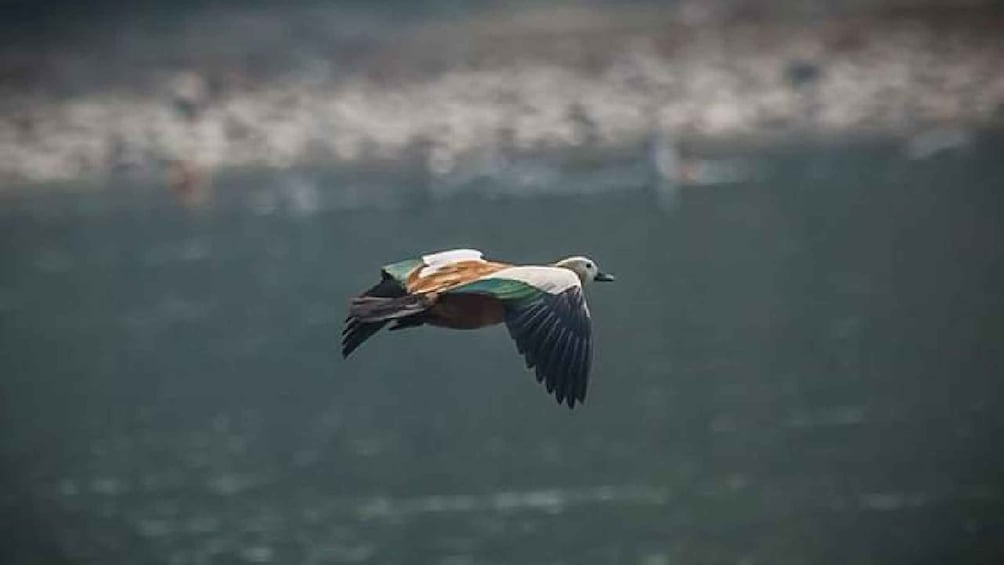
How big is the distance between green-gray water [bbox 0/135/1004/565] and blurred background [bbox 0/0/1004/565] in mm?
50

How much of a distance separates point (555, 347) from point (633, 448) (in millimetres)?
8308

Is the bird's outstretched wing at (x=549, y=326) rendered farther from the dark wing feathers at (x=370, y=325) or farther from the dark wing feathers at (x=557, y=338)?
the dark wing feathers at (x=370, y=325)

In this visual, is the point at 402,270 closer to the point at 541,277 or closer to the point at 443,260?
the point at 443,260

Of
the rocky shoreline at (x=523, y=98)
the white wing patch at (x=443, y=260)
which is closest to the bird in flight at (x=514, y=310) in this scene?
the white wing patch at (x=443, y=260)

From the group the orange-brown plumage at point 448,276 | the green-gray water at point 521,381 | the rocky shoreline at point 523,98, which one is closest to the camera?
the orange-brown plumage at point 448,276

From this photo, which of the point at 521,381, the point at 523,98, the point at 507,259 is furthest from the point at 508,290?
the point at 523,98

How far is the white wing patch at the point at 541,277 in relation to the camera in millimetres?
9961

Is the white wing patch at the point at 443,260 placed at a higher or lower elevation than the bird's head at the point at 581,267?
higher

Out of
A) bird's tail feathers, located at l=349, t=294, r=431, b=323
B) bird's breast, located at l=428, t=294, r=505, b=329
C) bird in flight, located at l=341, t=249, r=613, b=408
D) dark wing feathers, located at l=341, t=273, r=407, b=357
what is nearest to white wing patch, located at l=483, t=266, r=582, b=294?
bird in flight, located at l=341, t=249, r=613, b=408

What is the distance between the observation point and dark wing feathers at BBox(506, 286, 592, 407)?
9.66 m

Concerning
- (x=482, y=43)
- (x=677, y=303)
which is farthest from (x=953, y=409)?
(x=482, y=43)

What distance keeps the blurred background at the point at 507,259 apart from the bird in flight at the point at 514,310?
5.22 metres

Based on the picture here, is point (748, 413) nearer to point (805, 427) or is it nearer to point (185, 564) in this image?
point (805, 427)

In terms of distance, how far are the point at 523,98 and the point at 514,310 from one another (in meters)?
22.8
